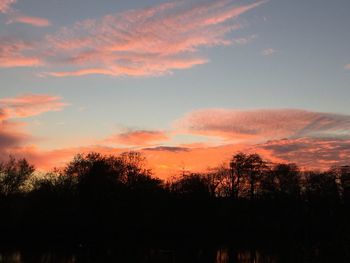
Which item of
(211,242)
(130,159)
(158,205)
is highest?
(130,159)

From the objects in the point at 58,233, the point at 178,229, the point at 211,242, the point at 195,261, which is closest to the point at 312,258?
the point at 195,261

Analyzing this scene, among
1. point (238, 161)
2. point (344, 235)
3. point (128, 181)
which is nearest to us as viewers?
point (344, 235)

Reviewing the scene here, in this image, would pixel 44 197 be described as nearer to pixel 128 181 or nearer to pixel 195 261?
pixel 128 181

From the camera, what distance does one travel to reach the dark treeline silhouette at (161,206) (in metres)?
73.3

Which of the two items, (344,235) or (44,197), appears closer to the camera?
(344,235)

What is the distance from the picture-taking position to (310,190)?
104 metres

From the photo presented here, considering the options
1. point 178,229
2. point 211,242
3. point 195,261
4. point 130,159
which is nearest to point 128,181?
point 130,159

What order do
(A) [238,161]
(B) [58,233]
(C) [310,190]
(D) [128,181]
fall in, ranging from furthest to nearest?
(C) [310,190], (A) [238,161], (D) [128,181], (B) [58,233]

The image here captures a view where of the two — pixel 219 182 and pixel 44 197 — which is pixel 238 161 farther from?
pixel 44 197

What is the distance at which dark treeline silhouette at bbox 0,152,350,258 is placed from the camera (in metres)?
73.3

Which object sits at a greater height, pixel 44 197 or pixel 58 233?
pixel 44 197

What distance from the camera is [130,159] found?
89.5 m

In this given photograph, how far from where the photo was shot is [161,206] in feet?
270

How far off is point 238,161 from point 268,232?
19.1m
